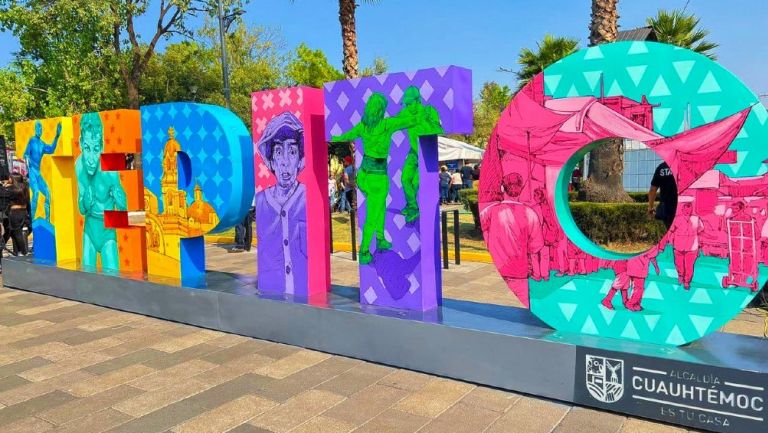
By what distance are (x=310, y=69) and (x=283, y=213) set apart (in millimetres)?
38945

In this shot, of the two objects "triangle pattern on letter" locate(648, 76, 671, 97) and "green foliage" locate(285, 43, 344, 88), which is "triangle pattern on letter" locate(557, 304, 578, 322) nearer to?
"triangle pattern on letter" locate(648, 76, 671, 97)

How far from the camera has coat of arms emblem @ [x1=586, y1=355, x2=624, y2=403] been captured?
3.93 meters

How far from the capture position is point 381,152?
5355 mm

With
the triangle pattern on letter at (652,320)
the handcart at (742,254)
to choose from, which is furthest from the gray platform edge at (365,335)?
the handcart at (742,254)

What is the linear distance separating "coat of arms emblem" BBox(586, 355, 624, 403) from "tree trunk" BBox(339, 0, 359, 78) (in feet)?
36.8

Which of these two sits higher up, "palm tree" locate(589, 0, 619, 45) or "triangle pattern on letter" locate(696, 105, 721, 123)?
"palm tree" locate(589, 0, 619, 45)

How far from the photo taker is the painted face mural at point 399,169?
4.99 meters

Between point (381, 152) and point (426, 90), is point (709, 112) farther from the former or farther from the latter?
point (381, 152)

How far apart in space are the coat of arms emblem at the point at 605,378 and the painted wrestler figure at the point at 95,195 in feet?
19.0

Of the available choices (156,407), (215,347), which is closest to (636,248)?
(215,347)

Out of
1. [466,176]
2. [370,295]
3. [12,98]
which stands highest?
[12,98]

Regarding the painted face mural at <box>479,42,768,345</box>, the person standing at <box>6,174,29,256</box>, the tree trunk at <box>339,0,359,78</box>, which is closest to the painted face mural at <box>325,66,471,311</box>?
the painted face mural at <box>479,42,768,345</box>

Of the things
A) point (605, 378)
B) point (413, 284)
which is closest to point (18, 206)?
point (413, 284)

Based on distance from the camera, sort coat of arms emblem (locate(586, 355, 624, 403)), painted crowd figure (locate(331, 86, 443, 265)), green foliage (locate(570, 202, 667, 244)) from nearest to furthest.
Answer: coat of arms emblem (locate(586, 355, 624, 403)) → painted crowd figure (locate(331, 86, 443, 265)) → green foliage (locate(570, 202, 667, 244))
